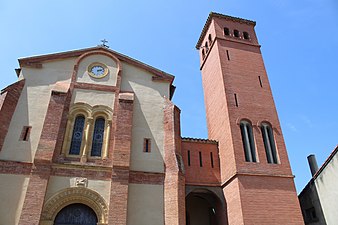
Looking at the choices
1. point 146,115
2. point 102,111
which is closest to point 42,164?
point 102,111

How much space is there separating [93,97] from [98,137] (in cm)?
248

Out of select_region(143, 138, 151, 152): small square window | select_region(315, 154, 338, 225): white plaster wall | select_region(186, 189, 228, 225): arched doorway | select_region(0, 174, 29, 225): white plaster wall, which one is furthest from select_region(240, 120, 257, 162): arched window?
select_region(0, 174, 29, 225): white plaster wall

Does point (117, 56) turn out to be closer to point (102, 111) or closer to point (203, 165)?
point (102, 111)

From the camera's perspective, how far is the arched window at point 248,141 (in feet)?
50.0

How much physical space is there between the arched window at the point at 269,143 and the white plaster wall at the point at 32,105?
12031mm

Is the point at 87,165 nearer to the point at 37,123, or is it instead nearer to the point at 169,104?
the point at 37,123

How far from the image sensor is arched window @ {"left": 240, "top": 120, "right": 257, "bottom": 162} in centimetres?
1525

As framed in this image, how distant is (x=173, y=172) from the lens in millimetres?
13961

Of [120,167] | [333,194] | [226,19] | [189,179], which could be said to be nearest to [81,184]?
[120,167]

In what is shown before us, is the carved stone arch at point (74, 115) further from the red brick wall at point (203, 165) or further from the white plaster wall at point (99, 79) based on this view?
the red brick wall at point (203, 165)

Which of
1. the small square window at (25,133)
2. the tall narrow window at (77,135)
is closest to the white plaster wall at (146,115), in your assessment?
the tall narrow window at (77,135)

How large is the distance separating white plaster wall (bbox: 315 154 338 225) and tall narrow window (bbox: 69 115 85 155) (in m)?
13.4

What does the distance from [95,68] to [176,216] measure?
10.2 meters

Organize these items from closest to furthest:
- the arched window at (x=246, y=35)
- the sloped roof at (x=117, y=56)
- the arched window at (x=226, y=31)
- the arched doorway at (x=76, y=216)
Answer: the arched doorway at (x=76, y=216) < the sloped roof at (x=117, y=56) < the arched window at (x=226, y=31) < the arched window at (x=246, y=35)
